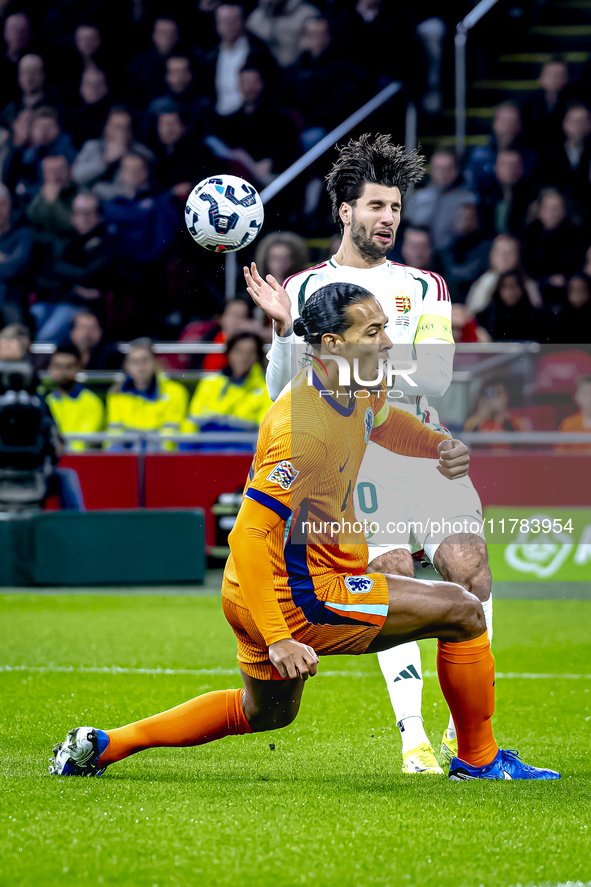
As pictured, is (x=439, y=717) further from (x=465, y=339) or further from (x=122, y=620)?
(x=465, y=339)

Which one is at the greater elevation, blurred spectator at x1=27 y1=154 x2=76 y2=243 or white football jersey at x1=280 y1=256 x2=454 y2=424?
blurred spectator at x1=27 y1=154 x2=76 y2=243

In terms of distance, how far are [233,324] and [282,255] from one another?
4307mm

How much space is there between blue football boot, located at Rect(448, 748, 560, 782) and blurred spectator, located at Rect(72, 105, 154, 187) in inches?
374

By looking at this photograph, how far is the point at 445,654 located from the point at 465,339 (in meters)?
6.49

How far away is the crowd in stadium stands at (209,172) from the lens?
33.4ft

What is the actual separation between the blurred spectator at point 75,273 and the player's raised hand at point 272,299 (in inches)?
297

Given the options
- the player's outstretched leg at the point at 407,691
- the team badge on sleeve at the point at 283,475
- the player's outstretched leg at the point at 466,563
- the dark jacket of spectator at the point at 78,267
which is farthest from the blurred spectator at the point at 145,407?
the team badge on sleeve at the point at 283,475

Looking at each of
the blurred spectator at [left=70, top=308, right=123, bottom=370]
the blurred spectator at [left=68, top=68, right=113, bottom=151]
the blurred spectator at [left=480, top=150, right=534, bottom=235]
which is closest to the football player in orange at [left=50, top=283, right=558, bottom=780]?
the blurred spectator at [left=70, top=308, right=123, bottom=370]

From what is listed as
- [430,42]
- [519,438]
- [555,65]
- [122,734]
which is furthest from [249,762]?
[430,42]

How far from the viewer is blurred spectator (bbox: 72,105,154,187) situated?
1241cm

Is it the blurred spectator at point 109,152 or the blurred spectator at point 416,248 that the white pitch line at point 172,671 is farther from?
the blurred spectator at point 109,152

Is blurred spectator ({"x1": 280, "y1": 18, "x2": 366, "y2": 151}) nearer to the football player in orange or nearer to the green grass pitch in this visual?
the green grass pitch

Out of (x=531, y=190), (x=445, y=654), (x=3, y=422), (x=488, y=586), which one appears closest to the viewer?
(x=445, y=654)

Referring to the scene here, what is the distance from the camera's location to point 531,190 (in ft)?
37.0
